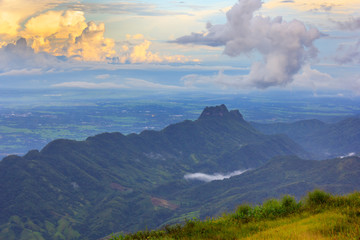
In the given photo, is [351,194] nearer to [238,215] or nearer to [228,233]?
[238,215]

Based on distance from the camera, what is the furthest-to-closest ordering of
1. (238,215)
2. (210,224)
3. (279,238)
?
(238,215), (210,224), (279,238)

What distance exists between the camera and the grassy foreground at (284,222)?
1700cm

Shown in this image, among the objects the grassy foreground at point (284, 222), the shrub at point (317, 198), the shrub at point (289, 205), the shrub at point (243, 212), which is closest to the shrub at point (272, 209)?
the grassy foreground at point (284, 222)

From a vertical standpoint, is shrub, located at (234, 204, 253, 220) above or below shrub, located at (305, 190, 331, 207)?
below

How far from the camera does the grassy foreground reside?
17000 millimetres

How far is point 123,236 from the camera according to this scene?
18.9 m

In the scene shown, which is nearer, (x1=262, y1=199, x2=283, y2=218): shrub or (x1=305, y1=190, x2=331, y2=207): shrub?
(x1=262, y1=199, x2=283, y2=218): shrub

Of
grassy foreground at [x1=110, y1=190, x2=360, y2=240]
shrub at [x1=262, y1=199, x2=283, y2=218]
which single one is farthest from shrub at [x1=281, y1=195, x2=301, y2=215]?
shrub at [x1=262, y1=199, x2=283, y2=218]

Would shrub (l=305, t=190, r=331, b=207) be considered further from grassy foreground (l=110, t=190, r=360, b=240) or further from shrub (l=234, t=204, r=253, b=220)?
shrub (l=234, t=204, r=253, b=220)

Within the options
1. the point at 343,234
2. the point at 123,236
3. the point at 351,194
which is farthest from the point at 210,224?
the point at 351,194

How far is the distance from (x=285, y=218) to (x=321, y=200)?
390 centimetres

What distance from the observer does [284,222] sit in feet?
66.9

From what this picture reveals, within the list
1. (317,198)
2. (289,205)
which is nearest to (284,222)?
(289,205)

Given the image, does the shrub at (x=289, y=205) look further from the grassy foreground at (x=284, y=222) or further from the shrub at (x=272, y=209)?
the shrub at (x=272, y=209)
